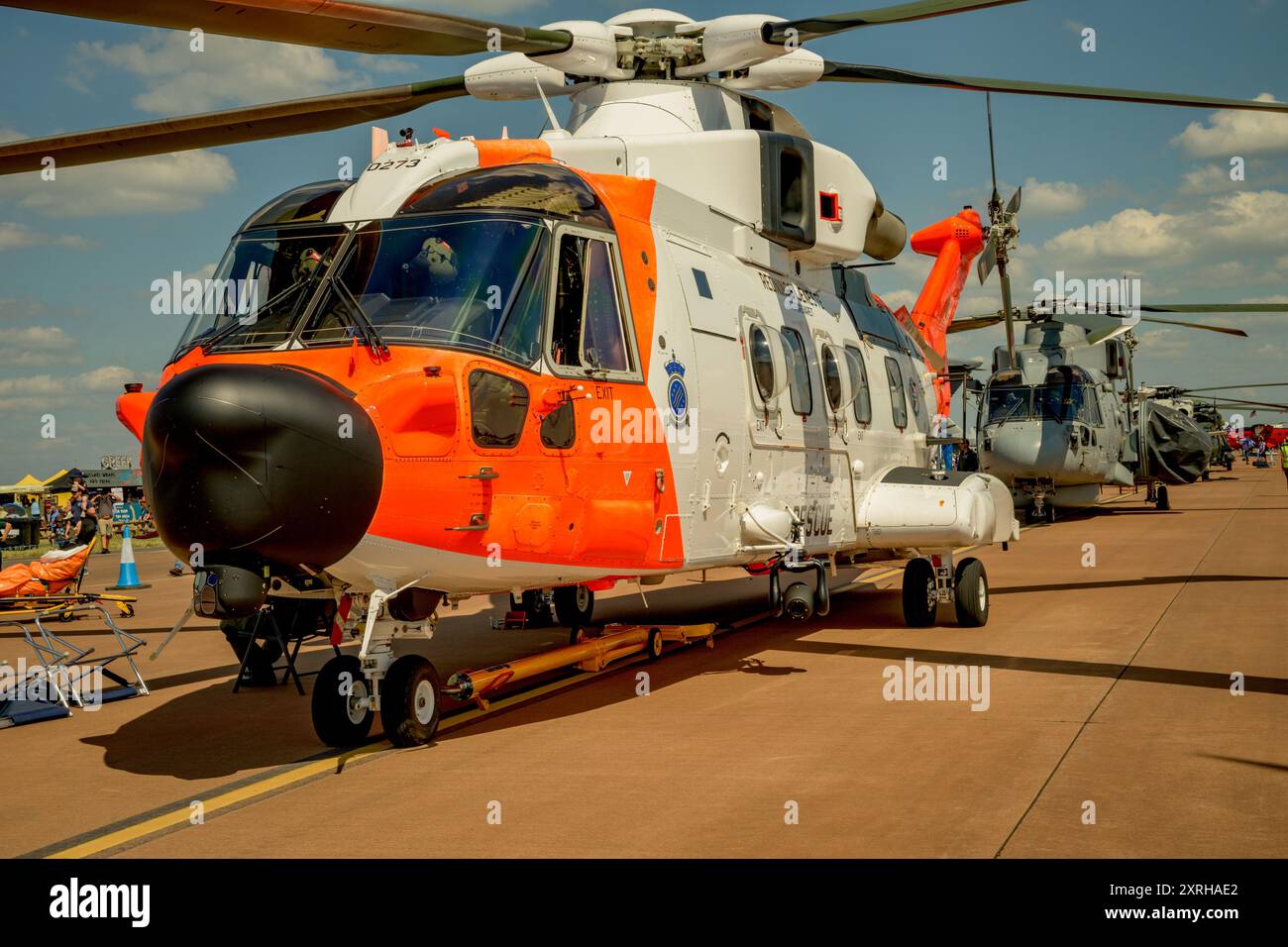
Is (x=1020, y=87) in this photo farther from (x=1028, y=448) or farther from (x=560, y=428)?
(x=1028, y=448)

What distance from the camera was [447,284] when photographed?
23.5 ft

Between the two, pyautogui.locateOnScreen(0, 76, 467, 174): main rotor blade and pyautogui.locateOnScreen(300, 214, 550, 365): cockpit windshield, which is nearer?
pyautogui.locateOnScreen(300, 214, 550, 365): cockpit windshield

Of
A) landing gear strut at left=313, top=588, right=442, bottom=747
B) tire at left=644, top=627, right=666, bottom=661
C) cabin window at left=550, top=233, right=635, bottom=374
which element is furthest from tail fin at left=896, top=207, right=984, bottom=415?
landing gear strut at left=313, top=588, right=442, bottom=747

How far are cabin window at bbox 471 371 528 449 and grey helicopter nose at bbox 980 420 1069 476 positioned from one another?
69.3ft

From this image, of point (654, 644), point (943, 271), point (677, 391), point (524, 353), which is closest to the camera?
point (524, 353)

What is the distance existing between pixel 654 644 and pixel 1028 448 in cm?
1791

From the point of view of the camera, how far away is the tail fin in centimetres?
1642

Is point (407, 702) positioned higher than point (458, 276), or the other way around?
point (458, 276)

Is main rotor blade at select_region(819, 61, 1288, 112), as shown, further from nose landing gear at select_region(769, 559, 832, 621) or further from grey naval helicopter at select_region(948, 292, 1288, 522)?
grey naval helicopter at select_region(948, 292, 1288, 522)

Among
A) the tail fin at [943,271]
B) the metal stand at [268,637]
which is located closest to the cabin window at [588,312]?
the metal stand at [268,637]

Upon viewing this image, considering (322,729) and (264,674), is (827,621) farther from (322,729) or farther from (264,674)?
(322,729)

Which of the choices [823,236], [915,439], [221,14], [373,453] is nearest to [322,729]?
[373,453]

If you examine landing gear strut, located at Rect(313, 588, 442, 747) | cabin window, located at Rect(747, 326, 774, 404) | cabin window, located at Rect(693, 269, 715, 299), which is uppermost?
cabin window, located at Rect(693, 269, 715, 299)

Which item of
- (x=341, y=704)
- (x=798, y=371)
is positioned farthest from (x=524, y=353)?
(x=798, y=371)
